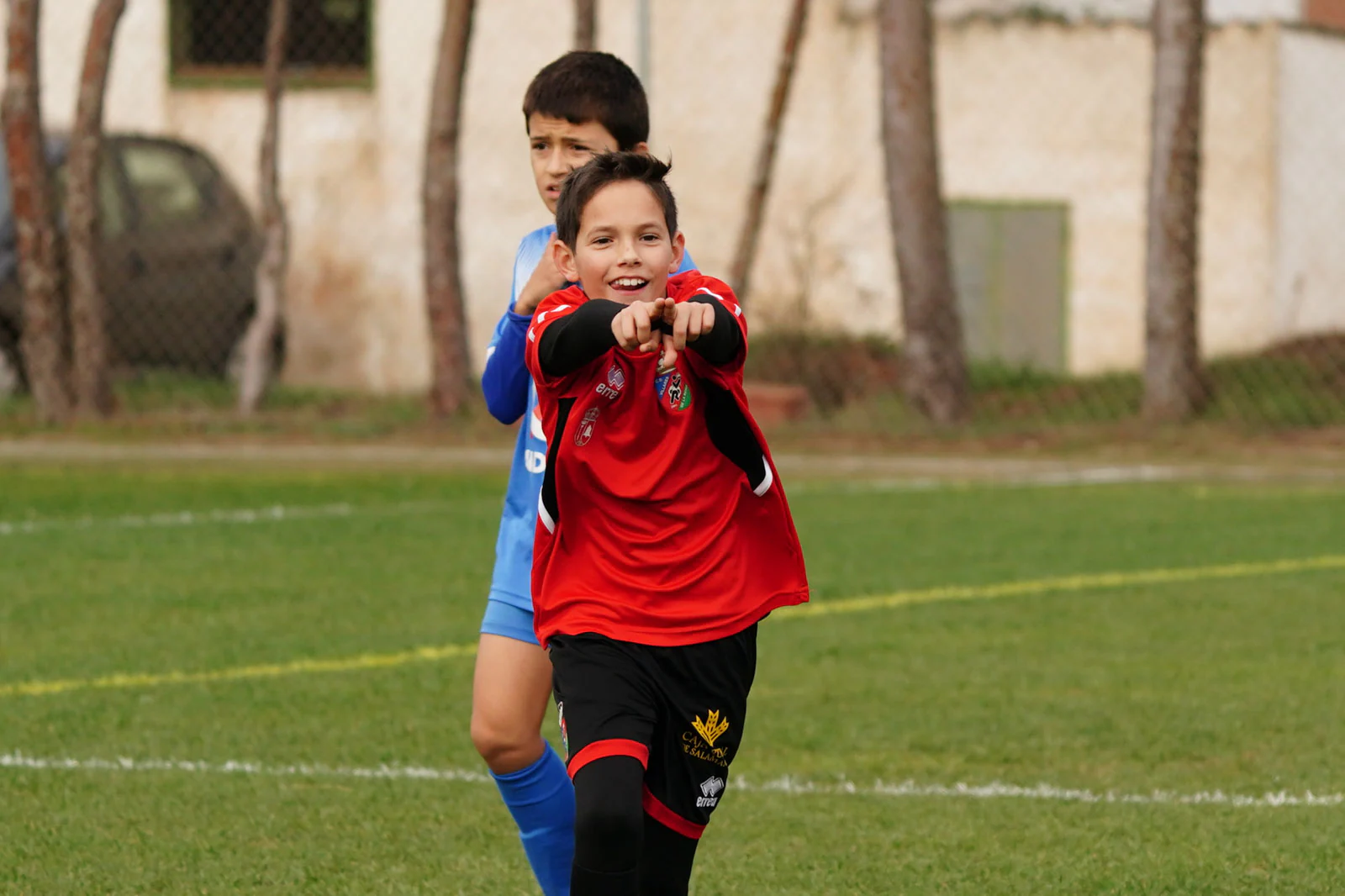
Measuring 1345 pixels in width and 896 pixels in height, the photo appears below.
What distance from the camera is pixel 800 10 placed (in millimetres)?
14344

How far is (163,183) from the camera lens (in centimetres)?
1541

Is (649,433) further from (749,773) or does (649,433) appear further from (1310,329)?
(1310,329)

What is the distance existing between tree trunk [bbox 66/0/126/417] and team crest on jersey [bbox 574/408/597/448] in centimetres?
1052

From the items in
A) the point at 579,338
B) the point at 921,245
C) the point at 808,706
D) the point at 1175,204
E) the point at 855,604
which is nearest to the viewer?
the point at 579,338

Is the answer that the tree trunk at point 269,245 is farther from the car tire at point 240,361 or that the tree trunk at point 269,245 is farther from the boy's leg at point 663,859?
the boy's leg at point 663,859

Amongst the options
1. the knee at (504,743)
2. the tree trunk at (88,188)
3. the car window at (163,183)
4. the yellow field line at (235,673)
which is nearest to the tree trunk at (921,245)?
the tree trunk at (88,188)

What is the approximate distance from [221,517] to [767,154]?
214 inches

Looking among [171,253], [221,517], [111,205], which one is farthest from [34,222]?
[221,517]

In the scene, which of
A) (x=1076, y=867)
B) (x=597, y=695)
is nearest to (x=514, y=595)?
(x=597, y=695)

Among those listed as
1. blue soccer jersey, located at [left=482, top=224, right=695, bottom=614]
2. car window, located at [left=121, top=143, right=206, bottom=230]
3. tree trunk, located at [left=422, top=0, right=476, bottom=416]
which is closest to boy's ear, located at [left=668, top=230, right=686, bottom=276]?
blue soccer jersey, located at [left=482, top=224, right=695, bottom=614]

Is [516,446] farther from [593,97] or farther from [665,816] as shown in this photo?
[665,816]

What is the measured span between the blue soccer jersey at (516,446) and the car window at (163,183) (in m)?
11.4

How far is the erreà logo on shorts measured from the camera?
368 centimetres

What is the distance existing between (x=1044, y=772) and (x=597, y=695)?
7.59 ft
